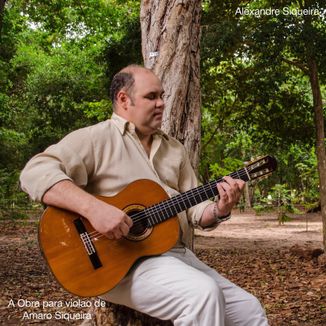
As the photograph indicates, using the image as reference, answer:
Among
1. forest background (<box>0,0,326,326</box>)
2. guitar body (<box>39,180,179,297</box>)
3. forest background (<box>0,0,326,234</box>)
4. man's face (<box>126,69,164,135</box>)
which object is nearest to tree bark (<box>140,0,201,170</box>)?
man's face (<box>126,69,164,135</box>)

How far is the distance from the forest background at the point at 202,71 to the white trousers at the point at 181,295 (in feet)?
19.6

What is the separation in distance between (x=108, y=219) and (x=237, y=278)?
21.9ft

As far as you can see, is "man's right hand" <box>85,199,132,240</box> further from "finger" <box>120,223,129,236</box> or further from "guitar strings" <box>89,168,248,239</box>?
"guitar strings" <box>89,168,248,239</box>

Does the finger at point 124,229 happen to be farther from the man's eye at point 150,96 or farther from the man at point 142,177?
the man's eye at point 150,96

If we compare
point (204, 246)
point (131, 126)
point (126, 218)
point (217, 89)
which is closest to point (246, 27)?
point (217, 89)

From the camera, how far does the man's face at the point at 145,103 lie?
320cm

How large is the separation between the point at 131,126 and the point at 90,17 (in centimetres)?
1422

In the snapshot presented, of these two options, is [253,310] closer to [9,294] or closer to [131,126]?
[131,126]

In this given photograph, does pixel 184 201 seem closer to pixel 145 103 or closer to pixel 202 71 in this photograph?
pixel 145 103

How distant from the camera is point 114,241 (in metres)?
2.84

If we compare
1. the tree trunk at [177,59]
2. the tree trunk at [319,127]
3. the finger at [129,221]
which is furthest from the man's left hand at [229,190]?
the tree trunk at [319,127]

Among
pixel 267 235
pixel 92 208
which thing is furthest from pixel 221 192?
pixel 267 235

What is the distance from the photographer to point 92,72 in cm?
1814

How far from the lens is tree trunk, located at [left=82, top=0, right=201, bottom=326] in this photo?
13.7 feet
